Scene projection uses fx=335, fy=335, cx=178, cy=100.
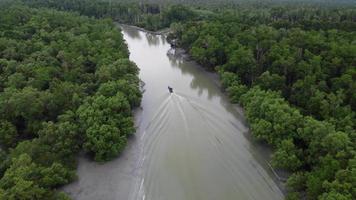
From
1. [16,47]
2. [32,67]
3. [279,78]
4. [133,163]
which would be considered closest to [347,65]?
[279,78]

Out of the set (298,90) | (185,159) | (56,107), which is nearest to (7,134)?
(56,107)

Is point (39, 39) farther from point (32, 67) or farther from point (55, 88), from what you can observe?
point (55, 88)

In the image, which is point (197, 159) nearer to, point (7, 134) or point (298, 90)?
point (298, 90)

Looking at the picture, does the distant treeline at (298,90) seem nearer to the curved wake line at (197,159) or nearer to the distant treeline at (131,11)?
the curved wake line at (197,159)

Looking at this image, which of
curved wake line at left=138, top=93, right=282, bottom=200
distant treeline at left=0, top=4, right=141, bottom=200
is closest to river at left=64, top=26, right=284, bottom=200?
curved wake line at left=138, top=93, right=282, bottom=200

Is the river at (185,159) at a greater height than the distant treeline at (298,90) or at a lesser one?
lesser

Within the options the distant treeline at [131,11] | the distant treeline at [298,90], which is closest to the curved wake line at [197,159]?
the distant treeline at [298,90]
